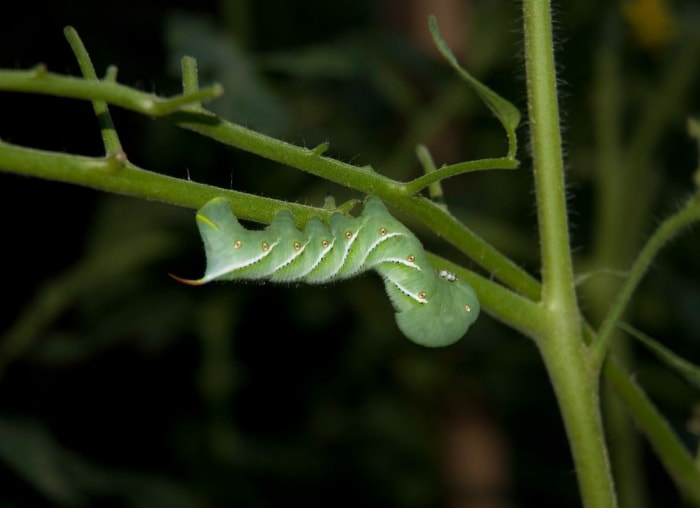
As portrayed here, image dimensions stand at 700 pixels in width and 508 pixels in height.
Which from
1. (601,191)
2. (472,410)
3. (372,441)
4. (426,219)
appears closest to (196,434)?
(372,441)

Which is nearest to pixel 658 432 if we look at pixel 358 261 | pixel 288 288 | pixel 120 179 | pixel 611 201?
pixel 358 261

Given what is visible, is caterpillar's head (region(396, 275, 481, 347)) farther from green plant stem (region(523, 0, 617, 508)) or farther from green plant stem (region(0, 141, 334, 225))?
green plant stem (region(0, 141, 334, 225))

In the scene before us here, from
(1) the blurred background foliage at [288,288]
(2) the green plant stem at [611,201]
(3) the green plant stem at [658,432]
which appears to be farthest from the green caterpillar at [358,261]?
(2) the green plant stem at [611,201]

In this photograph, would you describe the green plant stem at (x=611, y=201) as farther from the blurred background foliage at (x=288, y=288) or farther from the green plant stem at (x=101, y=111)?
the green plant stem at (x=101, y=111)

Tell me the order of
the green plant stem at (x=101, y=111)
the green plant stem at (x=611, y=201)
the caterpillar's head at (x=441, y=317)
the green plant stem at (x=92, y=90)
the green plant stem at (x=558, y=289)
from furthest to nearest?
1. the green plant stem at (x=611, y=201)
2. the caterpillar's head at (x=441, y=317)
3. the green plant stem at (x=558, y=289)
4. the green plant stem at (x=101, y=111)
5. the green plant stem at (x=92, y=90)

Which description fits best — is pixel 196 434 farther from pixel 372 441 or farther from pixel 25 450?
pixel 25 450
